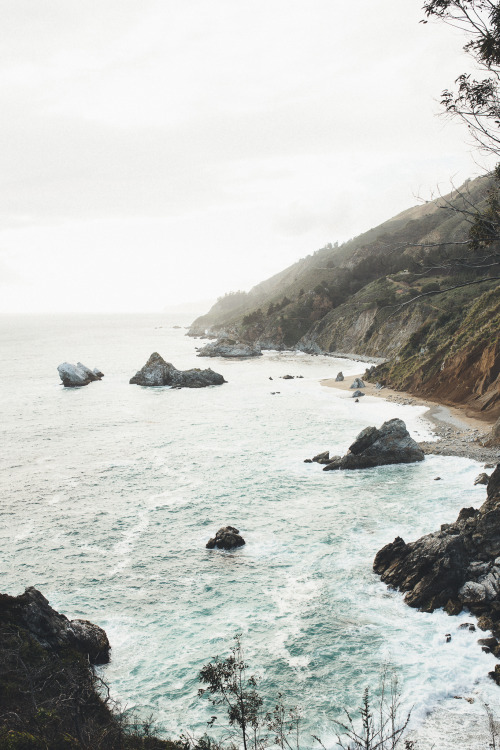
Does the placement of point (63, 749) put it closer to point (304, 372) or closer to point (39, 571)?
point (39, 571)

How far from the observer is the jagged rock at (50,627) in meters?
17.9

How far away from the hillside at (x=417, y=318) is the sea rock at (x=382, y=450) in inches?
478

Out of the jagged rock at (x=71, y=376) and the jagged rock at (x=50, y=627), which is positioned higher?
the jagged rock at (x=71, y=376)

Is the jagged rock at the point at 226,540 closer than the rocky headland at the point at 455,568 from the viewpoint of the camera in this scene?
No

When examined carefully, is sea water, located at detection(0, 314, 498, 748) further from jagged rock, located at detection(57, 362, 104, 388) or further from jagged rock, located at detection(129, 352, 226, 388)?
jagged rock, located at detection(57, 362, 104, 388)

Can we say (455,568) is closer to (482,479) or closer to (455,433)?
(482,479)

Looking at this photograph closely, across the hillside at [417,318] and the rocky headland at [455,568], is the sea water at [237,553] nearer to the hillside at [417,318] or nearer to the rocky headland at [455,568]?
the rocky headland at [455,568]

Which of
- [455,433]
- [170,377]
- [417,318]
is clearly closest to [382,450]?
[455,433]

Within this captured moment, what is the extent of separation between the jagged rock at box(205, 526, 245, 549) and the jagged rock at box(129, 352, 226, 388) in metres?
61.9

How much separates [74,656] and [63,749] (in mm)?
8703

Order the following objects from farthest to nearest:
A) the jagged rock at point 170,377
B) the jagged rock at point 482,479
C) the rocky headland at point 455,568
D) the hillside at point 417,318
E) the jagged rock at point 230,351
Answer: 1. the jagged rock at point 230,351
2. the jagged rock at point 170,377
3. the hillside at point 417,318
4. the jagged rock at point 482,479
5. the rocky headland at point 455,568

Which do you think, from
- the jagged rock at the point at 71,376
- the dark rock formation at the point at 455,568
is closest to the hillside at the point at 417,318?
the dark rock formation at the point at 455,568

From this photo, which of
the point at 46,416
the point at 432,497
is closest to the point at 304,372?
the point at 46,416

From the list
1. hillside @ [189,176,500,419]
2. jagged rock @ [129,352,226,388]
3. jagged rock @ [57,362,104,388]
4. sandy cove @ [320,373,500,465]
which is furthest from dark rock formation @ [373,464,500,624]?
jagged rock @ [57,362,104,388]
